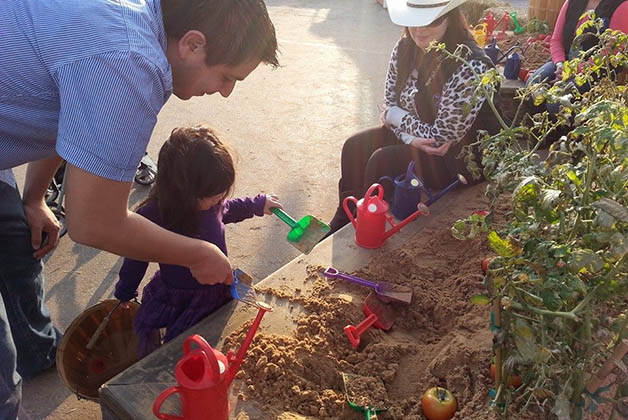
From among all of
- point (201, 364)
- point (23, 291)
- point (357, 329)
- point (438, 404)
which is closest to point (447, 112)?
point (357, 329)

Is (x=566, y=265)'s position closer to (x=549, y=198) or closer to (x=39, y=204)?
(x=549, y=198)

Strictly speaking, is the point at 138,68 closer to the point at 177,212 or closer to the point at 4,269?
the point at 177,212

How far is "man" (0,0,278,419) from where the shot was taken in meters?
1.05

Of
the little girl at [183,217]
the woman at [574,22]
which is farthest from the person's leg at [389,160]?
the woman at [574,22]

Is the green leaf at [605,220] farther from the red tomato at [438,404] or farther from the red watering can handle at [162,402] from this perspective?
the red watering can handle at [162,402]

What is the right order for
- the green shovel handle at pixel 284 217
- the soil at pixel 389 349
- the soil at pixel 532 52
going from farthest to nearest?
the soil at pixel 532 52 → the green shovel handle at pixel 284 217 → the soil at pixel 389 349

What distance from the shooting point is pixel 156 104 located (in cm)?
114

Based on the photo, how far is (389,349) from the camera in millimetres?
1759

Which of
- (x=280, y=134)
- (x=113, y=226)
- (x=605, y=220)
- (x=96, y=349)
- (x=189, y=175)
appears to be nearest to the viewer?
(x=605, y=220)

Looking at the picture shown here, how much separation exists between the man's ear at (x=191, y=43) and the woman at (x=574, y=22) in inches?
94.5

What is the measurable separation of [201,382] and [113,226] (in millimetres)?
442

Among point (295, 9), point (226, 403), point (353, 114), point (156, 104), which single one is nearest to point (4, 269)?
point (226, 403)

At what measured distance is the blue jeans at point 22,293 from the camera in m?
1.80

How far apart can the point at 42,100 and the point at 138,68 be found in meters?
0.23
